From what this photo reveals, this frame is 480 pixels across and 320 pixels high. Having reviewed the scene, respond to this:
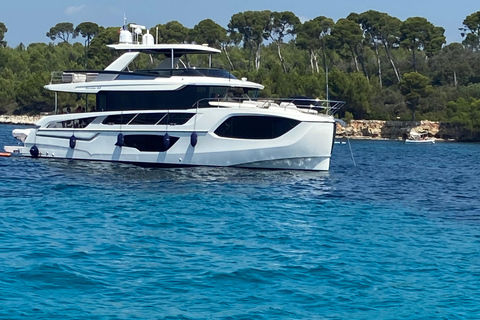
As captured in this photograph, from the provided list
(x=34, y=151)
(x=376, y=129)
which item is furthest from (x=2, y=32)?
(x=34, y=151)

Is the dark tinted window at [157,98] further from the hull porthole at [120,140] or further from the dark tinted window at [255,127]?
the dark tinted window at [255,127]

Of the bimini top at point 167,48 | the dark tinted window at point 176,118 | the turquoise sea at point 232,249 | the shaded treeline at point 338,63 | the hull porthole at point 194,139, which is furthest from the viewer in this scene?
the shaded treeline at point 338,63

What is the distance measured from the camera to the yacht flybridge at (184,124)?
81.6 ft

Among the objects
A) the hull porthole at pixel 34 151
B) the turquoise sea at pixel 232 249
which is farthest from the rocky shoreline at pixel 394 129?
the turquoise sea at pixel 232 249

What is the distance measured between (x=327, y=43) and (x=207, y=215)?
71013mm

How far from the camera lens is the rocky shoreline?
72.6m

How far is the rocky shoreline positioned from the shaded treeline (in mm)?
1335

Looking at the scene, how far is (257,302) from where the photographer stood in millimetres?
9883

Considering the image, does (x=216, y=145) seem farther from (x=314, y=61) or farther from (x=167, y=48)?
(x=314, y=61)

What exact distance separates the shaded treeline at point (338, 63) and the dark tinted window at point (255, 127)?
1668 inches

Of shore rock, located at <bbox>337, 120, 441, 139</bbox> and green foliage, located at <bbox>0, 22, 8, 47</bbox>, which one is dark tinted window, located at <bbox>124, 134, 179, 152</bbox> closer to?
shore rock, located at <bbox>337, 120, 441, 139</bbox>

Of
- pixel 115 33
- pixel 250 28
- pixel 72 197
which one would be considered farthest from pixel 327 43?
pixel 72 197

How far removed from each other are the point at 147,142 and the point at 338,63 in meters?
68.3

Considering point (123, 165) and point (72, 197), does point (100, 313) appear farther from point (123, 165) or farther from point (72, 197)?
point (123, 165)
